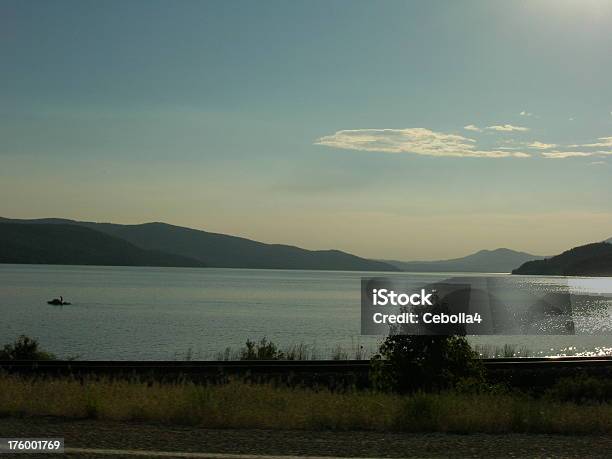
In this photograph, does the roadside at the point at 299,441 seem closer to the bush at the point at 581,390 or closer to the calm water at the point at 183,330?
the bush at the point at 581,390

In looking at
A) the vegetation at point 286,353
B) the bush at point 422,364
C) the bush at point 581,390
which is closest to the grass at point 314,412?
the bush at point 422,364

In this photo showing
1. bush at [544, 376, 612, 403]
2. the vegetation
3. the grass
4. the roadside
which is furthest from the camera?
the vegetation

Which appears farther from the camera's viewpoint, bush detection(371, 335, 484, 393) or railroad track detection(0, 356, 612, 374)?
railroad track detection(0, 356, 612, 374)

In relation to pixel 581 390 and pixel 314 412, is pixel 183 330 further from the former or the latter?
pixel 314 412

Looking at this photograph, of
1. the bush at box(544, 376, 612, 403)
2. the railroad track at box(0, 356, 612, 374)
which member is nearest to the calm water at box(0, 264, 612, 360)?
the railroad track at box(0, 356, 612, 374)

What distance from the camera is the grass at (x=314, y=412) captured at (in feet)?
34.6

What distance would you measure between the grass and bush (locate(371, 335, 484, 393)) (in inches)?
214

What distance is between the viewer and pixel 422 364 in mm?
18172

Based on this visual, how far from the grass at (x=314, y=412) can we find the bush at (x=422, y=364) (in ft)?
17.9

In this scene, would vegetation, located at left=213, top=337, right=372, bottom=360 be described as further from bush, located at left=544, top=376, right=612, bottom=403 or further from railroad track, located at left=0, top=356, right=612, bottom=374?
bush, located at left=544, top=376, right=612, bottom=403

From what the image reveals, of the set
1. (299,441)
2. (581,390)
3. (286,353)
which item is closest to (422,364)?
(581,390)

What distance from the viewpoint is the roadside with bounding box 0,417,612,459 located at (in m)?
8.81

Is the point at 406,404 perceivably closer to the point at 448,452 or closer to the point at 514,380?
the point at 448,452

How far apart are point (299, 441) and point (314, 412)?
1647 millimetres
